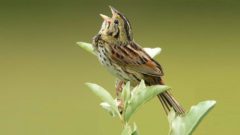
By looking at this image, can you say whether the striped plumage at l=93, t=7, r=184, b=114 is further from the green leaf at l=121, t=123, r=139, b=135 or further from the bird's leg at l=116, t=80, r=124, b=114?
the green leaf at l=121, t=123, r=139, b=135

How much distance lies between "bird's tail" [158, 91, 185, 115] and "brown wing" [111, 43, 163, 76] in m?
0.06

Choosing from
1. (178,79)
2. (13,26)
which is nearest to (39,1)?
(13,26)

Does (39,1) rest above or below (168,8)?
above

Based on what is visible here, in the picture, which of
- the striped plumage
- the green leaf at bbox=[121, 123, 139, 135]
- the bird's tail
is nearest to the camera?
the green leaf at bbox=[121, 123, 139, 135]

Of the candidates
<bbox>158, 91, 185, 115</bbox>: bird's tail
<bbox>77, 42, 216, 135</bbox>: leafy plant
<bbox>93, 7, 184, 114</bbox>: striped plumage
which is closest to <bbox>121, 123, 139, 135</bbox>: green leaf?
<bbox>77, 42, 216, 135</bbox>: leafy plant

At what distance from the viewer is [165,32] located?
6484mm

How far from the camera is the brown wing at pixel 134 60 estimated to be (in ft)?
4.62

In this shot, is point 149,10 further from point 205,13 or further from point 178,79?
point 178,79

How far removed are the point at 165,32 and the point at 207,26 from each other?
0.48 m

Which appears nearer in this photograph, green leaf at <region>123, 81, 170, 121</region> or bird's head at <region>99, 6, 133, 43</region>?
green leaf at <region>123, 81, 170, 121</region>

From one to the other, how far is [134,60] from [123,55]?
0.8 inches

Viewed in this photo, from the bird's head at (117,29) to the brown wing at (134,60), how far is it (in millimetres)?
14

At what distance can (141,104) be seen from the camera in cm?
116

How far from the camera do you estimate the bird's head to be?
1417mm
